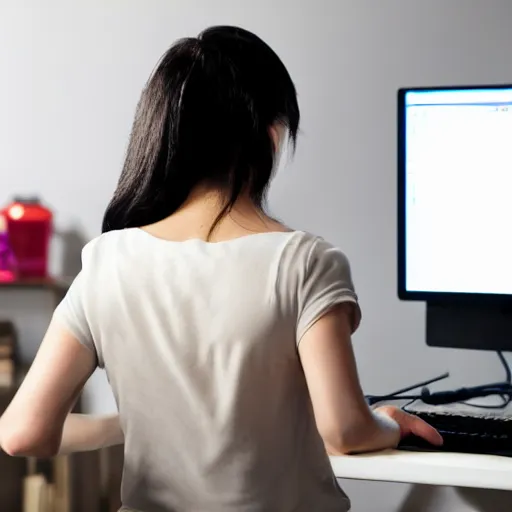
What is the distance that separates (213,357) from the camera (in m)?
0.95

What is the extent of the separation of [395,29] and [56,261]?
2.69ft

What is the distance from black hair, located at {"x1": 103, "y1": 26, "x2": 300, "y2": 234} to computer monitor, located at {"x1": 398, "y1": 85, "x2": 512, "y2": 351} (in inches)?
→ 18.0

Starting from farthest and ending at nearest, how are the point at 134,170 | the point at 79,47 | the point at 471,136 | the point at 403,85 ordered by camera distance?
the point at 79,47 → the point at 403,85 → the point at 471,136 → the point at 134,170

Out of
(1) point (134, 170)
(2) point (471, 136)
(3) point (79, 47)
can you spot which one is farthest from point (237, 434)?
(3) point (79, 47)

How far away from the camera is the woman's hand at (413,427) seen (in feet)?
3.73

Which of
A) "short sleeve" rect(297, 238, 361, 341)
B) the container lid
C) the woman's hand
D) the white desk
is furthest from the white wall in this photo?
"short sleeve" rect(297, 238, 361, 341)

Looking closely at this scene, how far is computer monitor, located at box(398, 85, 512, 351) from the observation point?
142 centimetres

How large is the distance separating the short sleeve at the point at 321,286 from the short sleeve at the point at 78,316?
0.24 m

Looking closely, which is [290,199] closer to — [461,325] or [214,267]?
[461,325]

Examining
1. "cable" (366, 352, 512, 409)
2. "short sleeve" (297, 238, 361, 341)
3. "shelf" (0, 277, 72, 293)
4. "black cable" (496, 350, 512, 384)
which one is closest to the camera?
"short sleeve" (297, 238, 361, 341)

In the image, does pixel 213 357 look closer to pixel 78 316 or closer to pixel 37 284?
pixel 78 316

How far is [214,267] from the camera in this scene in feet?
3.13

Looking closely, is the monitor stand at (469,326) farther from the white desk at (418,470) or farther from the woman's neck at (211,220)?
the woman's neck at (211,220)

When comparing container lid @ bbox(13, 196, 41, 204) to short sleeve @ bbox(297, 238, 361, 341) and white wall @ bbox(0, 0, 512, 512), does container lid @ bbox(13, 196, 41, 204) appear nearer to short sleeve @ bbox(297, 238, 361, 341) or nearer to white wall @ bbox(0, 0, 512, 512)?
white wall @ bbox(0, 0, 512, 512)
